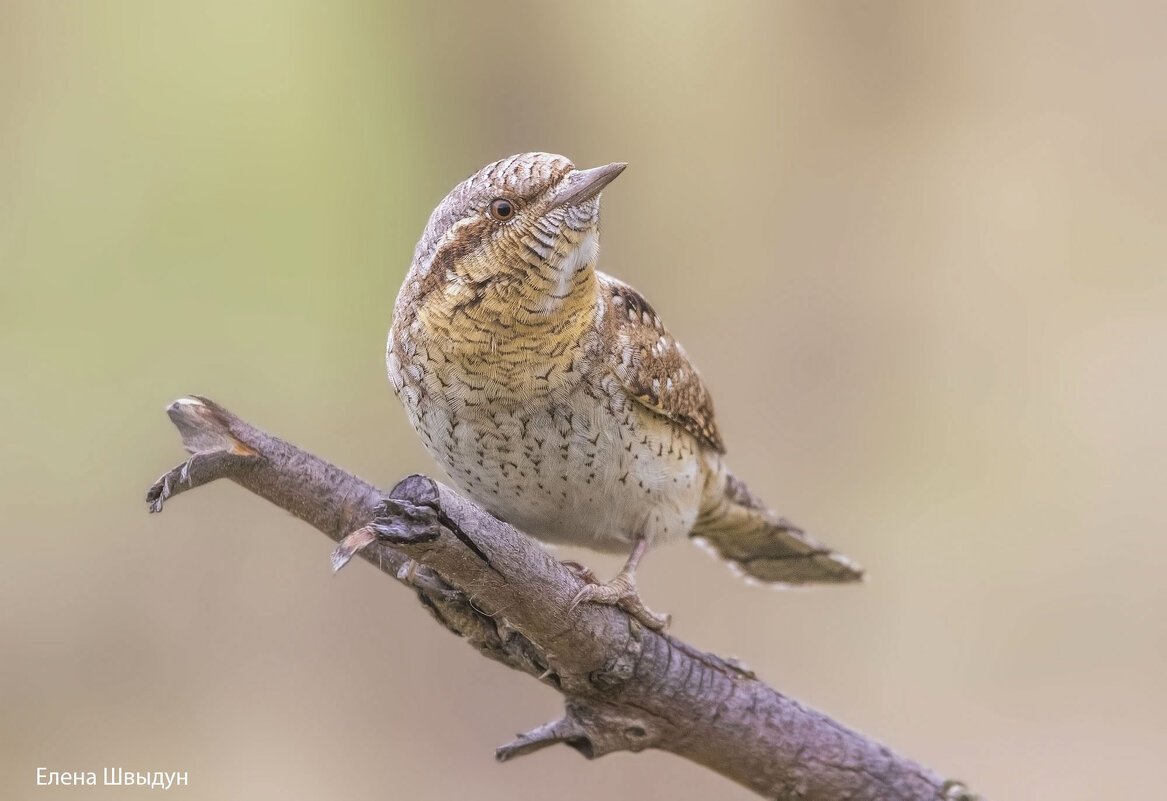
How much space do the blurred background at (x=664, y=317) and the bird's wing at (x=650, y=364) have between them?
189 centimetres

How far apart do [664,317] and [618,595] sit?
9.97 ft

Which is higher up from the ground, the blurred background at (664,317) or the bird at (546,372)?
the blurred background at (664,317)

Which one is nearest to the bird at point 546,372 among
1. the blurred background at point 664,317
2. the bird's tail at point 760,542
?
the bird's tail at point 760,542

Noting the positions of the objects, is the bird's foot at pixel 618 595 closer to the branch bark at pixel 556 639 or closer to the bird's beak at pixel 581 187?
the branch bark at pixel 556 639

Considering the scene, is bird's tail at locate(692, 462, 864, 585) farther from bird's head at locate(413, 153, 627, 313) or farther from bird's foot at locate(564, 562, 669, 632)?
bird's head at locate(413, 153, 627, 313)

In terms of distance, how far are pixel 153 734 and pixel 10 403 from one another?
4.76 ft

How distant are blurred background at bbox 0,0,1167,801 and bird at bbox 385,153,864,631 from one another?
6.50 ft

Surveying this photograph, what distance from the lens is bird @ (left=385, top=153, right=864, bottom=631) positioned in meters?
2.50

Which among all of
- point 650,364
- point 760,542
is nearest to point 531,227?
point 650,364

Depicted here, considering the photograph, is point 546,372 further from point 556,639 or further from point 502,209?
point 556,639

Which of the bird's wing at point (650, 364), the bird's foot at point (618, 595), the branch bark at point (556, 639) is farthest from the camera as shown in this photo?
the bird's wing at point (650, 364)

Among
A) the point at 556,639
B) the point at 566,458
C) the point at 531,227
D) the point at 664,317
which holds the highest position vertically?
the point at 664,317

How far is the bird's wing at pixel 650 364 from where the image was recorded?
2.74 metres

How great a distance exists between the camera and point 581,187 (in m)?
2.43
